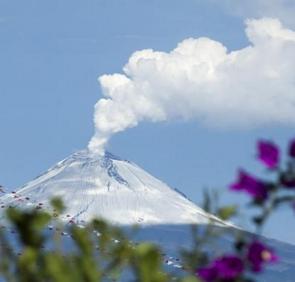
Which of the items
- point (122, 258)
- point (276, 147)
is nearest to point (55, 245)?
point (122, 258)

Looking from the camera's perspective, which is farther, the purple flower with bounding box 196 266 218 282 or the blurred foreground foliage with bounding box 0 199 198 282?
the purple flower with bounding box 196 266 218 282

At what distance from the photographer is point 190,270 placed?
374 centimetres

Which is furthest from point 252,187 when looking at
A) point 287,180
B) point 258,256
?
point 258,256

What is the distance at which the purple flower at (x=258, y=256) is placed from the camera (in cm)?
328

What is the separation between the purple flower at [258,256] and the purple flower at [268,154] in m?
0.28

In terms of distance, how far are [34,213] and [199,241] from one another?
0.95 m

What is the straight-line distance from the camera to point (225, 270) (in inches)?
129

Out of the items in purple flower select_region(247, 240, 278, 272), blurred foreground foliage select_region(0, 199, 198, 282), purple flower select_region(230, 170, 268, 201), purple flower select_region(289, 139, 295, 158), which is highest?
purple flower select_region(289, 139, 295, 158)

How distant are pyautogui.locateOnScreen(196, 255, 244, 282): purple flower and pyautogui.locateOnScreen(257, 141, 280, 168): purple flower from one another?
13.1 inches

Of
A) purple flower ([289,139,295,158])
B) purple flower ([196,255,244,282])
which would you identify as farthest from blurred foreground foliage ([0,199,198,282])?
purple flower ([289,139,295,158])

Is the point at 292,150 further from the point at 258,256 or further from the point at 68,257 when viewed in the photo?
the point at 68,257

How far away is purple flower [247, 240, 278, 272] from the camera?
328 centimetres

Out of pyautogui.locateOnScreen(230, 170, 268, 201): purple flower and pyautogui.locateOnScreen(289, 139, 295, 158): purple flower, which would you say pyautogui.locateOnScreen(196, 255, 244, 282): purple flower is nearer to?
pyautogui.locateOnScreen(230, 170, 268, 201): purple flower

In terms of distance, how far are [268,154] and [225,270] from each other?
0.39 metres
